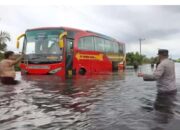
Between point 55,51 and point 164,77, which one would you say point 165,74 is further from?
point 55,51

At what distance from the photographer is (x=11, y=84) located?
503 inches

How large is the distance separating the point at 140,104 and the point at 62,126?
288 cm

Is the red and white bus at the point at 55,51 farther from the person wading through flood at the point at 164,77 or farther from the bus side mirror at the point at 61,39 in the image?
the person wading through flood at the point at 164,77

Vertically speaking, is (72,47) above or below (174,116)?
above

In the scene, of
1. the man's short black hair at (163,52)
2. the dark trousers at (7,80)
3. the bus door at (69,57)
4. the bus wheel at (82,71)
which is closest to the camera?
the man's short black hair at (163,52)

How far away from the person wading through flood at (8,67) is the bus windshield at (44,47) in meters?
5.79

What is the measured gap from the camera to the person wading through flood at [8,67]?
12.3 m

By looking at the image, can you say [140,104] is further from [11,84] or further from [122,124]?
[11,84]

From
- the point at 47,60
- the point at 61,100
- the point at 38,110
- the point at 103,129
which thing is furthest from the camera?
the point at 47,60

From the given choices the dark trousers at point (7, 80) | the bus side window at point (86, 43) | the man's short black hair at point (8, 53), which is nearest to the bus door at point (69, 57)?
the bus side window at point (86, 43)

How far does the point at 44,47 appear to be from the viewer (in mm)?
18609

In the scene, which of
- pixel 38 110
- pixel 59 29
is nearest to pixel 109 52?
pixel 59 29

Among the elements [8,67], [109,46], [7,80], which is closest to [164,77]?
[8,67]

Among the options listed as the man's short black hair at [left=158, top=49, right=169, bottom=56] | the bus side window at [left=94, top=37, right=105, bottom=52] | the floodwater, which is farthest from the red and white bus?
the man's short black hair at [left=158, top=49, right=169, bottom=56]
